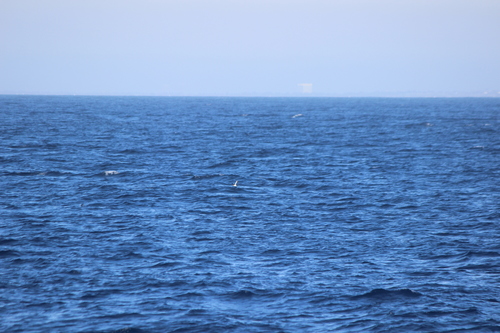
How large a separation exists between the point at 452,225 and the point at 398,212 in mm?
4067

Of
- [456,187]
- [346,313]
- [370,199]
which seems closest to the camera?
[346,313]

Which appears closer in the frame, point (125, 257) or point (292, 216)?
point (125, 257)

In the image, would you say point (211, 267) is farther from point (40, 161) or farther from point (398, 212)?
point (40, 161)

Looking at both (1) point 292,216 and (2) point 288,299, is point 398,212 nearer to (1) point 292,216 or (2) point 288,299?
(1) point 292,216

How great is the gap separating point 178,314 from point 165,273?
4.19 metres

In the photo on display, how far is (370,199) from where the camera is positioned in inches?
1516

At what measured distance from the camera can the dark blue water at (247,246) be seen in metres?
19.1

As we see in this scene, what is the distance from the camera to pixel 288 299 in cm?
2042

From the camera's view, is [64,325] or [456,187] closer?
[64,325]

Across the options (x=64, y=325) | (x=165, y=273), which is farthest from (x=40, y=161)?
(x=64, y=325)

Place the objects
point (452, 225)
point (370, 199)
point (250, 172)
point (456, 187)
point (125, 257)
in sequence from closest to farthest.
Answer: point (125, 257) < point (452, 225) < point (370, 199) < point (456, 187) < point (250, 172)

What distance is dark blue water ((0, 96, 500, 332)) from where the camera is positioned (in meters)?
19.1

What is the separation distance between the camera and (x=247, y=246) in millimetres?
27000

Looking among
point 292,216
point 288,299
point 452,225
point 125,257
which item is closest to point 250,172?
point 292,216
